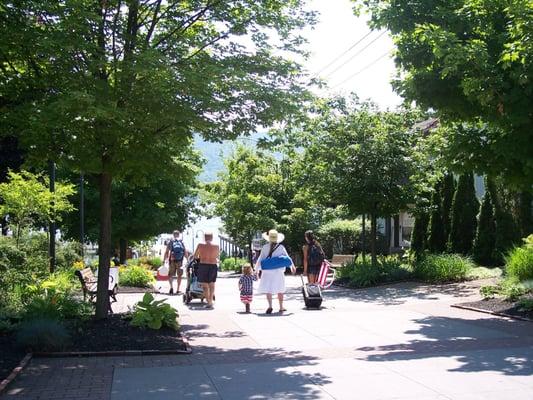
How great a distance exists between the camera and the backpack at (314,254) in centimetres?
1475

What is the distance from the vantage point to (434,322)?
35.8 feet

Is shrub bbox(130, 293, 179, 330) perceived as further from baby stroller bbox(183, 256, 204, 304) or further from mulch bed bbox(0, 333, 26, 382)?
baby stroller bbox(183, 256, 204, 304)

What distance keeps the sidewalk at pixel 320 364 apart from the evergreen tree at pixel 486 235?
10.2m

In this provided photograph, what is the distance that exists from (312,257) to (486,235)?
9.26 metres

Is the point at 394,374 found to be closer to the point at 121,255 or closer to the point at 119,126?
the point at 119,126

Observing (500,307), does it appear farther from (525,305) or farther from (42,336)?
(42,336)

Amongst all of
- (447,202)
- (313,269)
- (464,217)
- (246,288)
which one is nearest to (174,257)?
(313,269)

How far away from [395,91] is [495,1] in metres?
2.50

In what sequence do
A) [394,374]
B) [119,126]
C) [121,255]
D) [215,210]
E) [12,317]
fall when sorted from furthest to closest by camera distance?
[215,210]
[121,255]
[12,317]
[119,126]
[394,374]

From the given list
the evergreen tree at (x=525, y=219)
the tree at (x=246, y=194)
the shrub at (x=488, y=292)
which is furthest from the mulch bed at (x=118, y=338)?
the tree at (x=246, y=194)

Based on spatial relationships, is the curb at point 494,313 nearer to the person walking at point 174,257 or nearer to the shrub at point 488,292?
the shrub at point 488,292

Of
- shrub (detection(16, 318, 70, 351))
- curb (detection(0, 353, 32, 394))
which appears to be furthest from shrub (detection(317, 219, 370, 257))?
curb (detection(0, 353, 32, 394))

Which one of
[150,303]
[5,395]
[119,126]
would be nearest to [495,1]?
[119,126]

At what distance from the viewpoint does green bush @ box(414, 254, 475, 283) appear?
56.2 ft
